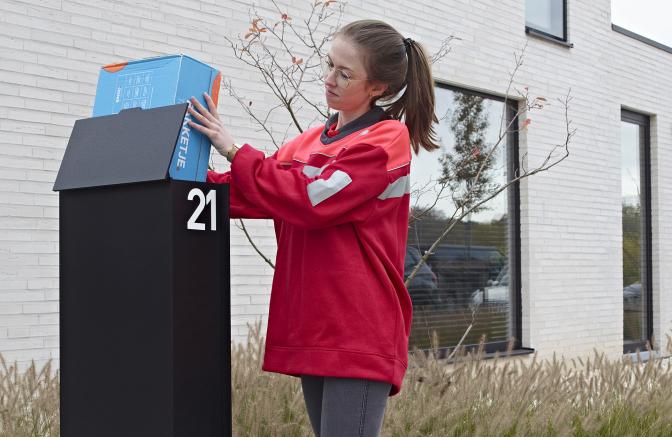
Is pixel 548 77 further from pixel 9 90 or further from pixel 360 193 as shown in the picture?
pixel 360 193

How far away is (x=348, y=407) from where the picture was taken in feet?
6.89

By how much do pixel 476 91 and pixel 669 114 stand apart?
395 cm

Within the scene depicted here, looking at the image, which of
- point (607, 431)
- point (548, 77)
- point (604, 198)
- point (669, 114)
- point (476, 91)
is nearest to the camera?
point (607, 431)

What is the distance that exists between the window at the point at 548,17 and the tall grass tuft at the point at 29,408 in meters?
6.24

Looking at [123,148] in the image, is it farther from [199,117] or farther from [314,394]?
[314,394]

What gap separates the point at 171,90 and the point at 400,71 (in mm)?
630

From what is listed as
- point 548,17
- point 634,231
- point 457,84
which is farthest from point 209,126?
point 634,231

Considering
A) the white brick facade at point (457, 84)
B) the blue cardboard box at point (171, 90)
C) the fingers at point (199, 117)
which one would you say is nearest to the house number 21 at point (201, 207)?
the blue cardboard box at point (171, 90)

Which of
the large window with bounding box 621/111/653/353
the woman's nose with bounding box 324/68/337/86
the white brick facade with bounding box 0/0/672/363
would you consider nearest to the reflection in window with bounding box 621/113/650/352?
the large window with bounding box 621/111/653/353

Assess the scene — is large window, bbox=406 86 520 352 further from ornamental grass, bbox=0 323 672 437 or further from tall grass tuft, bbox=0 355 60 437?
tall grass tuft, bbox=0 355 60 437

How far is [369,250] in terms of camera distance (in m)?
2.15

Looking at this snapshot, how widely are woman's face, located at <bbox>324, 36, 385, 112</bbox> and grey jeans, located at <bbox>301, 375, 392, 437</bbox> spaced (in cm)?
73

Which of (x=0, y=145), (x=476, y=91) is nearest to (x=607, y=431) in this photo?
(x=0, y=145)

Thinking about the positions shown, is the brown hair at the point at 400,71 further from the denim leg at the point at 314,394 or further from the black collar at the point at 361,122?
the denim leg at the point at 314,394
